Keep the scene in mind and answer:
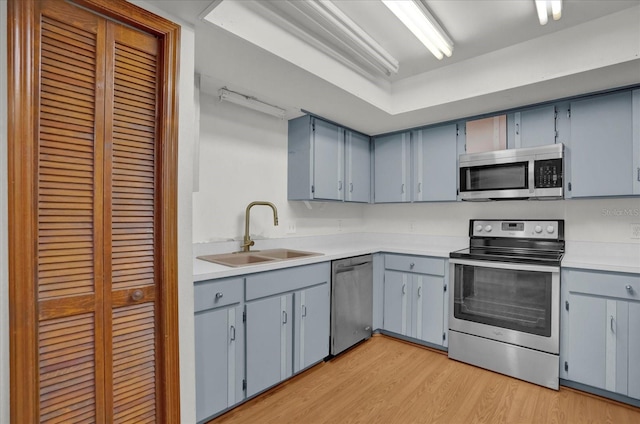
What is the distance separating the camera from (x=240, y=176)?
2703mm

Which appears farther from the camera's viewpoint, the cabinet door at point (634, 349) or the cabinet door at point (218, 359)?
the cabinet door at point (634, 349)

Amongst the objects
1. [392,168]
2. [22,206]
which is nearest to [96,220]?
[22,206]

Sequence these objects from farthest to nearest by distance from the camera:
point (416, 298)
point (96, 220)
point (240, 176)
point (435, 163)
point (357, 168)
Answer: point (357, 168), point (435, 163), point (416, 298), point (240, 176), point (96, 220)

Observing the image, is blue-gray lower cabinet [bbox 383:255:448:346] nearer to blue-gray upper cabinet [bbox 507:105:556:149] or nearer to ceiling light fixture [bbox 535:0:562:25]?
blue-gray upper cabinet [bbox 507:105:556:149]

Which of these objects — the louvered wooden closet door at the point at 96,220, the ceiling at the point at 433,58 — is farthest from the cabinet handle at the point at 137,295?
the ceiling at the point at 433,58

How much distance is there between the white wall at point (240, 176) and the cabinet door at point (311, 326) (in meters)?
0.78

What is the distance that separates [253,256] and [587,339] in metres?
2.50

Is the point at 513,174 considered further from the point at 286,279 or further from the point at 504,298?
the point at 286,279

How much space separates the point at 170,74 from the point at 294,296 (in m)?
1.59

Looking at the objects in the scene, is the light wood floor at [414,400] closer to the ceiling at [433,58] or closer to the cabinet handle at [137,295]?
the cabinet handle at [137,295]

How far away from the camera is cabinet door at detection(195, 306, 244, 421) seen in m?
1.73

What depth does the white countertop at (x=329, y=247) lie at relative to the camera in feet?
6.27

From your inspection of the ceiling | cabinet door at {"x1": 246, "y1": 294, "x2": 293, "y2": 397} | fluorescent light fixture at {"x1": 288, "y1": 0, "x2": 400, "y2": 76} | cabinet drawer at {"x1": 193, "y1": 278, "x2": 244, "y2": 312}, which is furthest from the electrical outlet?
fluorescent light fixture at {"x1": 288, "y1": 0, "x2": 400, "y2": 76}

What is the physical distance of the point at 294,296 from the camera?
2.26 m
